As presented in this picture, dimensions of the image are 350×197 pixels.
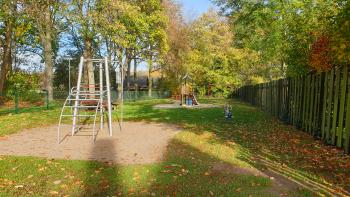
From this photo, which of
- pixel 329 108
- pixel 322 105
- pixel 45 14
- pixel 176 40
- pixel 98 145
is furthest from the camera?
pixel 176 40

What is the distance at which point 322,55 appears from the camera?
458 inches

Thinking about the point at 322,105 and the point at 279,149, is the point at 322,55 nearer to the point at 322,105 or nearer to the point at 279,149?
the point at 322,105

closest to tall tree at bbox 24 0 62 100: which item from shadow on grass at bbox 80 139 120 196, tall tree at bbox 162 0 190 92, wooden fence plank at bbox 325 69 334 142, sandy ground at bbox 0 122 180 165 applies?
sandy ground at bbox 0 122 180 165

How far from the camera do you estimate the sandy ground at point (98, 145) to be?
7.66 meters

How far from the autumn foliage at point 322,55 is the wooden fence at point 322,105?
2.00ft

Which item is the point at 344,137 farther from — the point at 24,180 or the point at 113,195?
the point at 24,180

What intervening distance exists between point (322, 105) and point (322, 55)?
2218 mm

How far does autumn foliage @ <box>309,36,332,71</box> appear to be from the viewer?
455 inches

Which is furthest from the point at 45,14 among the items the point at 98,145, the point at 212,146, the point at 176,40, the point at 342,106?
the point at 342,106

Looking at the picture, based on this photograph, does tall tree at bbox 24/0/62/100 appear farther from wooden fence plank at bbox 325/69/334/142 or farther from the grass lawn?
wooden fence plank at bbox 325/69/334/142

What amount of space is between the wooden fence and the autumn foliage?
61cm

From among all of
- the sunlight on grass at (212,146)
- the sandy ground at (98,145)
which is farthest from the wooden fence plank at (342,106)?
the sandy ground at (98,145)

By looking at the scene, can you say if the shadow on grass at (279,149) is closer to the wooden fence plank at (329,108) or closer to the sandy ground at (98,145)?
the wooden fence plank at (329,108)

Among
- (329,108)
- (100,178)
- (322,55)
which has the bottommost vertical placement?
(100,178)
